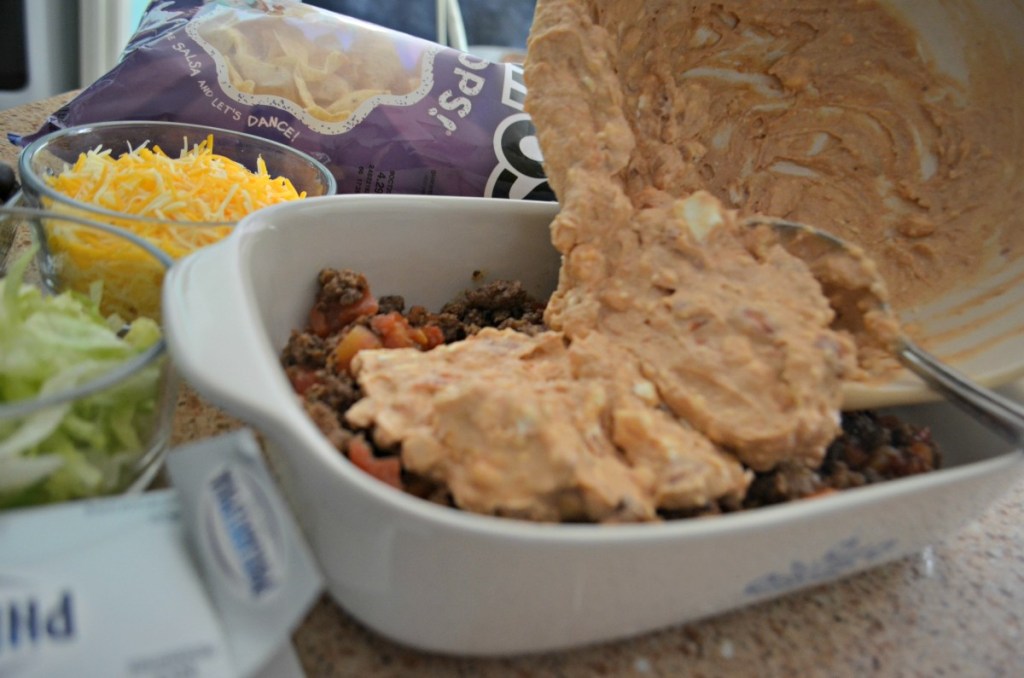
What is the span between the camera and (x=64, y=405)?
0.55 meters

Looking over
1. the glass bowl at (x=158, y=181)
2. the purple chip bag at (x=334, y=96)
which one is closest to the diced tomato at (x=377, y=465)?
the glass bowl at (x=158, y=181)

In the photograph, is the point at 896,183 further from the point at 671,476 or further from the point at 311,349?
the point at 311,349

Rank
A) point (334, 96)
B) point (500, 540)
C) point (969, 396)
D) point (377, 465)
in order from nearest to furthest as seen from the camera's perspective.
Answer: point (500, 540) → point (377, 465) → point (969, 396) → point (334, 96)

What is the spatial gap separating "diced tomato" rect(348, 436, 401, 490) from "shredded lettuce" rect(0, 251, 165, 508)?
6.8 inches

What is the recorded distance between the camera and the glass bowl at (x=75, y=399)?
53 centimetres

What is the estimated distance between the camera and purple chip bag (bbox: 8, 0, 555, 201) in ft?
4.00

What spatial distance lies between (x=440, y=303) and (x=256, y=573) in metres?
0.55

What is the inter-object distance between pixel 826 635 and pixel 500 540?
0.39 meters

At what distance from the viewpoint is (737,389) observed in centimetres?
67

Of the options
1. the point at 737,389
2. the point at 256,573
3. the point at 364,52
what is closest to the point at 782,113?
the point at 737,389

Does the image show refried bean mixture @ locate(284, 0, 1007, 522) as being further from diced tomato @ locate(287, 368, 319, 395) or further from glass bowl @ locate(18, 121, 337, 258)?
glass bowl @ locate(18, 121, 337, 258)

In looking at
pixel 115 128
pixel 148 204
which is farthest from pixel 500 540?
pixel 115 128

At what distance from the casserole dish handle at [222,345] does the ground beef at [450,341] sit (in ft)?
0.40

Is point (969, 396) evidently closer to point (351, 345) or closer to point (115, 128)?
point (351, 345)
